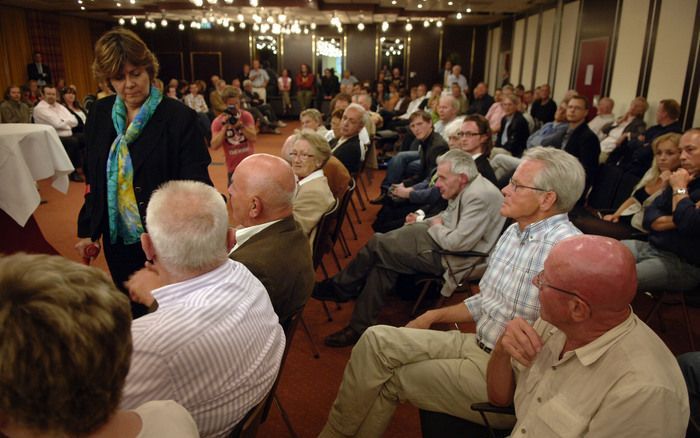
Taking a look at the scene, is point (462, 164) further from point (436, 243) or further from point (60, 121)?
point (60, 121)

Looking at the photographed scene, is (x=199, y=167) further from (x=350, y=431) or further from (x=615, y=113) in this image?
(x=615, y=113)

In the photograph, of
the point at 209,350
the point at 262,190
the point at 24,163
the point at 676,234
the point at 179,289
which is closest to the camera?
the point at 209,350

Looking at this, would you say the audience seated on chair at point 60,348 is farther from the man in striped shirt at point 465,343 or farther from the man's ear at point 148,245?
the man in striped shirt at point 465,343

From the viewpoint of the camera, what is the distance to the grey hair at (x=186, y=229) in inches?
52.3

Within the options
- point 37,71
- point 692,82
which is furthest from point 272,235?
point 37,71

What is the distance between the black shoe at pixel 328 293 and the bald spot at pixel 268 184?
1.28 meters

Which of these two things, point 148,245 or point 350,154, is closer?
point 148,245

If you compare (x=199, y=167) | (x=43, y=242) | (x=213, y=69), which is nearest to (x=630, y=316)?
(x=199, y=167)

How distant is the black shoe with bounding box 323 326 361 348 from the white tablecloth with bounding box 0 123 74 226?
7.34ft

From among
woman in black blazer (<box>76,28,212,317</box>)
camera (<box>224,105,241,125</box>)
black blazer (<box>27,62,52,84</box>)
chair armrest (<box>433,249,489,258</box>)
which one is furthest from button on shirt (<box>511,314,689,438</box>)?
black blazer (<box>27,62,52,84</box>)

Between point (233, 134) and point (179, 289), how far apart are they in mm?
3396

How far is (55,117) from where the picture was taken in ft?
24.8

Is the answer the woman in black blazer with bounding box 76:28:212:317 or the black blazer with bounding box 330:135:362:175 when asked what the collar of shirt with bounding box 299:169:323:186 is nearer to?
the woman in black blazer with bounding box 76:28:212:317

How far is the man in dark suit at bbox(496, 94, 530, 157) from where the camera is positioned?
6.81 meters
